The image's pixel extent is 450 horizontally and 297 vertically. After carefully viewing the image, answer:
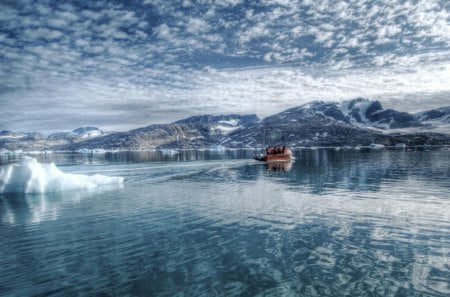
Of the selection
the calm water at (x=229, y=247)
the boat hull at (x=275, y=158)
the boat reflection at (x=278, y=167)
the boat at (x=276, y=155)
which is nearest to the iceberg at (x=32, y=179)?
the calm water at (x=229, y=247)

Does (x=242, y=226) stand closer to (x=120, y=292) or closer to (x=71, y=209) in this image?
(x=120, y=292)

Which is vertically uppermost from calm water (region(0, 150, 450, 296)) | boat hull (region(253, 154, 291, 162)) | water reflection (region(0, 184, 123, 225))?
boat hull (region(253, 154, 291, 162))

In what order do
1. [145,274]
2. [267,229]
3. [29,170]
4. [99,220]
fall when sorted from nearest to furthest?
1. [145,274]
2. [267,229]
3. [99,220]
4. [29,170]

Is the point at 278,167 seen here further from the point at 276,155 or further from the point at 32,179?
the point at 32,179

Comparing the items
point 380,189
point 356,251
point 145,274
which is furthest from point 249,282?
point 380,189

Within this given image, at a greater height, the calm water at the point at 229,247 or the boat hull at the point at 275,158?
the boat hull at the point at 275,158

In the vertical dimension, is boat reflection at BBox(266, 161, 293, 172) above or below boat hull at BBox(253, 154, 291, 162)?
below

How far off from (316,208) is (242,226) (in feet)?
32.6

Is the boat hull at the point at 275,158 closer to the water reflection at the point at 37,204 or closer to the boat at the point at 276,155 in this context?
the boat at the point at 276,155

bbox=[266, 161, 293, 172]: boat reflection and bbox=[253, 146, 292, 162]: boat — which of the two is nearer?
bbox=[266, 161, 293, 172]: boat reflection

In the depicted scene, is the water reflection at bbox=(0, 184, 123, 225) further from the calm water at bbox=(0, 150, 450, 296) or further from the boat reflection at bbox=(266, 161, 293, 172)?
the boat reflection at bbox=(266, 161, 293, 172)

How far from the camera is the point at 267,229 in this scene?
22.9 meters

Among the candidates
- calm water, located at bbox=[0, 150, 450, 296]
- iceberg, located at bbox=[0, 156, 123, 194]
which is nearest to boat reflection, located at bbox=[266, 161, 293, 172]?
calm water, located at bbox=[0, 150, 450, 296]

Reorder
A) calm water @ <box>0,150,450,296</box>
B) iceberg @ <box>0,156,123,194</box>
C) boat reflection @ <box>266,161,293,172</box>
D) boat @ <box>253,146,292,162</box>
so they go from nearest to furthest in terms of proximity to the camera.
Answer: calm water @ <box>0,150,450,296</box> → iceberg @ <box>0,156,123,194</box> → boat reflection @ <box>266,161,293,172</box> → boat @ <box>253,146,292,162</box>
